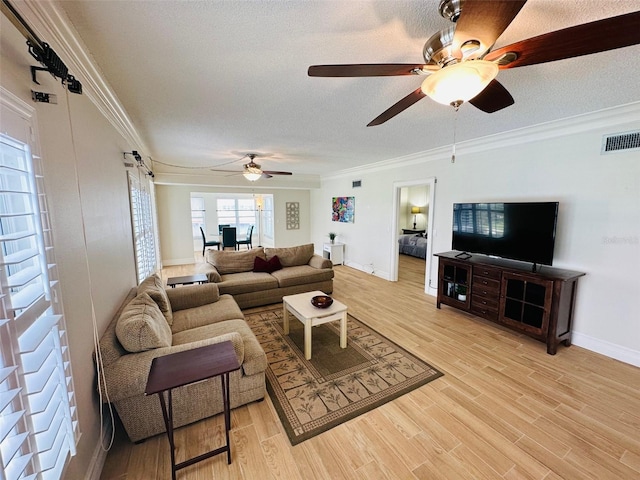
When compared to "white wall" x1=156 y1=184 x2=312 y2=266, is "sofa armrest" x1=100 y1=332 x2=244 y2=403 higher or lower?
lower

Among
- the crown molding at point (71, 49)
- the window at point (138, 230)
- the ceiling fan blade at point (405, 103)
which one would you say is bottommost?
the window at point (138, 230)

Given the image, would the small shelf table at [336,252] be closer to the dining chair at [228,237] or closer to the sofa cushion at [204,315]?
the dining chair at [228,237]

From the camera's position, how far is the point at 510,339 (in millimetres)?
3084

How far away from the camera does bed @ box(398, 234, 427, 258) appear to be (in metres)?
7.42

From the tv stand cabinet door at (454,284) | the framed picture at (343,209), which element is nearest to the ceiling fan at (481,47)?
the tv stand cabinet door at (454,284)

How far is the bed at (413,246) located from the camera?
24.4 ft

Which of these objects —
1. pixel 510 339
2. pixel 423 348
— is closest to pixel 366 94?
pixel 423 348

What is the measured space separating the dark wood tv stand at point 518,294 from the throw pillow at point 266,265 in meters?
2.71

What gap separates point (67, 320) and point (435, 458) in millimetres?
2258

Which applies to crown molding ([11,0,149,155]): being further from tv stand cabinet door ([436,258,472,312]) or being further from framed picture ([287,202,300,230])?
framed picture ([287,202,300,230])

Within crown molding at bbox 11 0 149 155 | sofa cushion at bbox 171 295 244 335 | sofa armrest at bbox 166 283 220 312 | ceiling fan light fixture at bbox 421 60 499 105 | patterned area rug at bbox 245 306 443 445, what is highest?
crown molding at bbox 11 0 149 155

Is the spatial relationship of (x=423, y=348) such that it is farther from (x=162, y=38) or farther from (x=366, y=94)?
(x=162, y=38)

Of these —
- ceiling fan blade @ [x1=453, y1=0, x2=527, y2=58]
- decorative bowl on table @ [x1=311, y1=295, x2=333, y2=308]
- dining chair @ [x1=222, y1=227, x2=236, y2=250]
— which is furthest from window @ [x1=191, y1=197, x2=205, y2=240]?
ceiling fan blade @ [x1=453, y1=0, x2=527, y2=58]

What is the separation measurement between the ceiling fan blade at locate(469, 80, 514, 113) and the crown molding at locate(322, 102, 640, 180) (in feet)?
6.11
